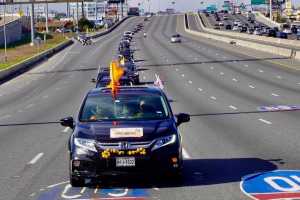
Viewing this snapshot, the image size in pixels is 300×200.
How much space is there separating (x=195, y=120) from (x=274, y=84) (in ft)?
61.5

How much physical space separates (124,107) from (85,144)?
1.42m

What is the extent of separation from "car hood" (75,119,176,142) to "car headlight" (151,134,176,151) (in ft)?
0.21

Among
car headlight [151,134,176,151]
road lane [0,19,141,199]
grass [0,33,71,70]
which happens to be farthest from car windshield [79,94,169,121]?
grass [0,33,71,70]

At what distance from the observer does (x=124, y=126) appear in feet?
37.5

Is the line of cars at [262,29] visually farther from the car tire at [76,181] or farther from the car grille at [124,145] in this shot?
the car grille at [124,145]

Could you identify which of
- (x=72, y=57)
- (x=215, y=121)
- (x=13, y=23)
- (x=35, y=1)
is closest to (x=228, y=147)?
(x=215, y=121)

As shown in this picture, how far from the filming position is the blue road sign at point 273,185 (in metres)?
10.6

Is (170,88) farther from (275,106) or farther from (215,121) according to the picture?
(215,121)

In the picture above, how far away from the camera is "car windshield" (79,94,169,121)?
12.2m

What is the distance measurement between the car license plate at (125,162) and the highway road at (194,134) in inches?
15.7

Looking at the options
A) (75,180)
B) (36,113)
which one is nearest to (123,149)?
(75,180)

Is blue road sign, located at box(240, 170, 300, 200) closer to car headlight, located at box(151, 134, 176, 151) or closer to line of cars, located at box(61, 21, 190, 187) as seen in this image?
A: line of cars, located at box(61, 21, 190, 187)

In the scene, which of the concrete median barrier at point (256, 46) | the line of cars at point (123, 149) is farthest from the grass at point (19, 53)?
the line of cars at point (123, 149)

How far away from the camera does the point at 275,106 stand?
28.3 m
